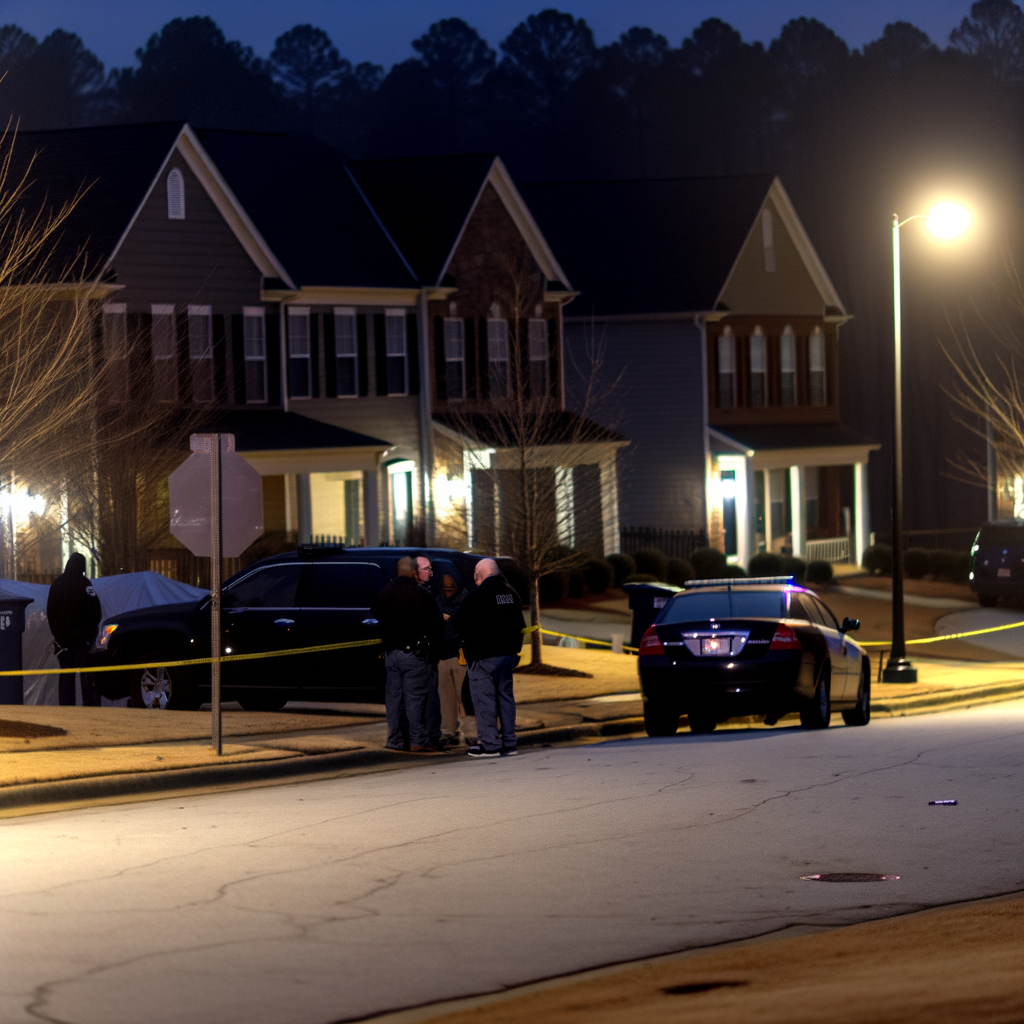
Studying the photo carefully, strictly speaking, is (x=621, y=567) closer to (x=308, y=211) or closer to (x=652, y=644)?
(x=308, y=211)

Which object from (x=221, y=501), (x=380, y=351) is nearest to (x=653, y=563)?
(x=380, y=351)

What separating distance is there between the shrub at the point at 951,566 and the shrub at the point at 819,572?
3870 mm

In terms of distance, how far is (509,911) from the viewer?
8695 millimetres

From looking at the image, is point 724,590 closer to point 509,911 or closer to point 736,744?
point 736,744

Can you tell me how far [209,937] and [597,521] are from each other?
1276 inches

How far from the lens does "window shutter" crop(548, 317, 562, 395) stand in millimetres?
41594

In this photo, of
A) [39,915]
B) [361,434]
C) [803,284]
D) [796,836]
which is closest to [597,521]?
[361,434]

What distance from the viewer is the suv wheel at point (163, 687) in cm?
1928

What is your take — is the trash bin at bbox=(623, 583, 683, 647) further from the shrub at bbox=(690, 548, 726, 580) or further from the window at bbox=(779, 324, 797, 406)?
the window at bbox=(779, 324, 797, 406)

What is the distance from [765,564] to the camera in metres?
42.9

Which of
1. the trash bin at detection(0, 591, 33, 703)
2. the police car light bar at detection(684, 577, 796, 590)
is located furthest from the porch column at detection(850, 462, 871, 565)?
the trash bin at detection(0, 591, 33, 703)

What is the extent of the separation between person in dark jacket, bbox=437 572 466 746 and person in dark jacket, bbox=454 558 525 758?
47 cm

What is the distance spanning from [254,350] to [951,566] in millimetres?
20030

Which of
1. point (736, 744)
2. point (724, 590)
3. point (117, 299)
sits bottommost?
point (736, 744)
